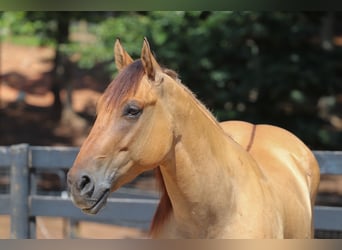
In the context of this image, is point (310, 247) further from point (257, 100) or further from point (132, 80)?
point (257, 100)

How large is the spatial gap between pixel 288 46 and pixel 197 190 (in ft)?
21.3

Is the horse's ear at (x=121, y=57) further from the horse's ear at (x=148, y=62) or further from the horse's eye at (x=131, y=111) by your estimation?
the horse's eye at (x=131, y=111)

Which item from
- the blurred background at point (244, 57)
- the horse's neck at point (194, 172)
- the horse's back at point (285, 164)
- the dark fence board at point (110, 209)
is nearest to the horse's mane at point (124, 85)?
the horse's neck at point (194, 172)

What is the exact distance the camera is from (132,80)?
2301 millimetres

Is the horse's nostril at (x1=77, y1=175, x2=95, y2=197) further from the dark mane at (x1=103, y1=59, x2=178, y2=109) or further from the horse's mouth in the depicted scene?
the dark mane at (x1=103, y1=59, x2=178, y2=109)

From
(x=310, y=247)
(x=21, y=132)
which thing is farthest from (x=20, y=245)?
(x=21, y=132)

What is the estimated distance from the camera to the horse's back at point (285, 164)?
3.09m

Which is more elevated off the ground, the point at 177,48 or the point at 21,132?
the point at 177,48

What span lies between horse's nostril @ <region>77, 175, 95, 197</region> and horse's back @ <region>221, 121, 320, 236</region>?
3.54 feet

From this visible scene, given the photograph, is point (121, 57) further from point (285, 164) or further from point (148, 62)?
point (285, 164)

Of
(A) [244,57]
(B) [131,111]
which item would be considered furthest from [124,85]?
(A) [244,57]

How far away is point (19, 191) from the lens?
176 inches

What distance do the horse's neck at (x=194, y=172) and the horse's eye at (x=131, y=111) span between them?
177 mm

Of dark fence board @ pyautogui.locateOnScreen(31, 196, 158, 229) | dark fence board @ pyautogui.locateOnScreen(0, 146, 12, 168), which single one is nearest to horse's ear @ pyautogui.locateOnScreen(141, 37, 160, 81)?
dark fence board @ pyautogui.locateOnScreen(31, 196, 158, 229)
